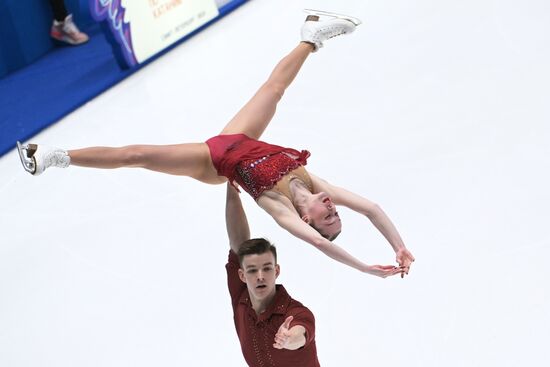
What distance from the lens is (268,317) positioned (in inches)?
123

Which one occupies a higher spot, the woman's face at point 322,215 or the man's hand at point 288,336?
the woman's face at point 322,215

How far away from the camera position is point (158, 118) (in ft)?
21.4

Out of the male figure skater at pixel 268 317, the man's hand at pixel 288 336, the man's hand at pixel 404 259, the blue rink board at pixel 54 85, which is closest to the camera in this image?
the man's hand at pixel 288 336

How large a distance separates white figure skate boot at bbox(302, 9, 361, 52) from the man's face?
1.83 meters

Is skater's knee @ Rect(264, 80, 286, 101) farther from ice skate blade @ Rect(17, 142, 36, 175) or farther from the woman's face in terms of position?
ice skate blade @ Rect(17, 142, 36, 175)

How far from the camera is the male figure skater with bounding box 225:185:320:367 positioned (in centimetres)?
307

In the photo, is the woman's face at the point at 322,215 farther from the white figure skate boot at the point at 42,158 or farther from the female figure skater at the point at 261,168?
the white figure skate boot at the point at 42,158

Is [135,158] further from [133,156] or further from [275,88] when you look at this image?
[275,88]

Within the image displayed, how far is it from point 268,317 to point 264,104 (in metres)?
1.53

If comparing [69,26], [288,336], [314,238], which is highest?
[69,26]

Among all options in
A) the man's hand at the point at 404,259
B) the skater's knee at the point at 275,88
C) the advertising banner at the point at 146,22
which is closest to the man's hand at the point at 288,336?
the man's hand at the point at 404,259

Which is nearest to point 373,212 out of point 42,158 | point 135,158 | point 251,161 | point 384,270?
point 384,270

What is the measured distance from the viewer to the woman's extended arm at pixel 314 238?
3385 mm

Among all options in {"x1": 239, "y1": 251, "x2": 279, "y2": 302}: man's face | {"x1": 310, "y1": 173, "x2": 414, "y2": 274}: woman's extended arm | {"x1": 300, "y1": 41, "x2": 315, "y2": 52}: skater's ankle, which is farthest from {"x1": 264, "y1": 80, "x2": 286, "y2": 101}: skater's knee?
{"x1": 239, "y1": 251, "x2": 279, "y2": 302}: man's face
